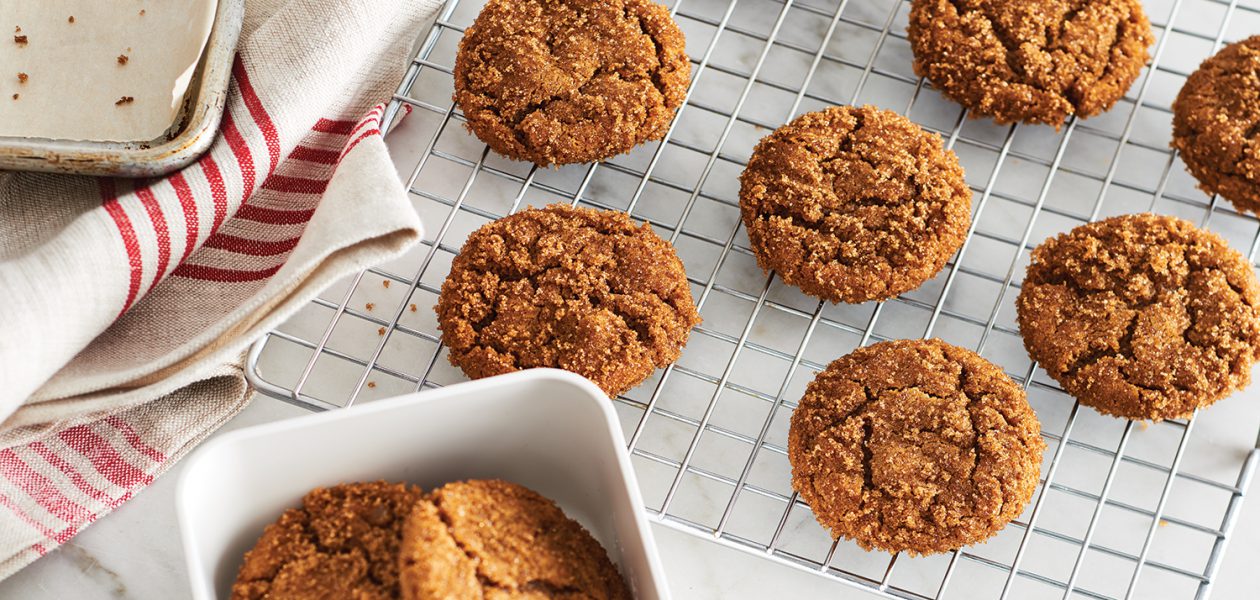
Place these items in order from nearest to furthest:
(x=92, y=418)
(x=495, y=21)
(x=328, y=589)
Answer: (x=328, y=589) < (x=92, y=418) < (x=495, y=21)

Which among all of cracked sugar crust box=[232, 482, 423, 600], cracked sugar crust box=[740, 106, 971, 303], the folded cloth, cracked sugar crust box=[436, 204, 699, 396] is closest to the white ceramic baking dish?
cracked sugar crust box=[232, 482, 423, 600]

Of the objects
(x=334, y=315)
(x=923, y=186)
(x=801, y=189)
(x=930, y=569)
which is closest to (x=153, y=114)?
(x=334, y=315)

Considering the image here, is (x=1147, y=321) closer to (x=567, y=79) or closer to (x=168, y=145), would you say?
(x=567, y=79)

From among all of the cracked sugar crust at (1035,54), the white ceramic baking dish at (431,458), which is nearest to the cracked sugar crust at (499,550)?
the white ceramic baking dish at (431,458)

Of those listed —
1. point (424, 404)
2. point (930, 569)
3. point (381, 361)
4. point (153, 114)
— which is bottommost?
point (930, 569)

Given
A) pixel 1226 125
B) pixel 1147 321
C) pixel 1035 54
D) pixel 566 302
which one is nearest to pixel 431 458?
pixel 566 302

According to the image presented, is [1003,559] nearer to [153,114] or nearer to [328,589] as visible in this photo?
[328,589]

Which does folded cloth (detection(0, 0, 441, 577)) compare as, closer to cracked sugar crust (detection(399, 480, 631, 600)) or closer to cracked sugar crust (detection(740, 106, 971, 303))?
cracked sugar crust (detection(399, 480, 631, 600))
